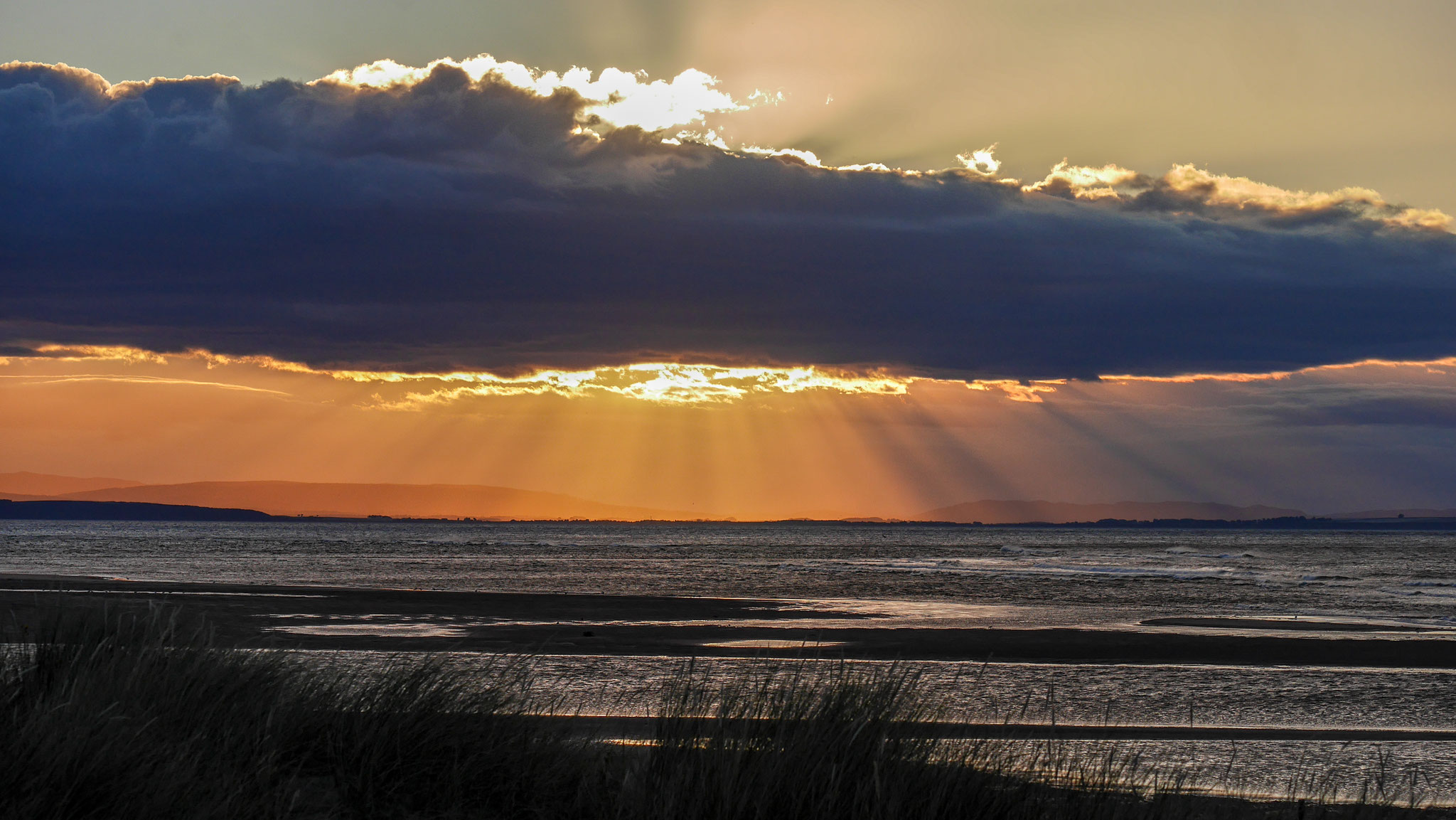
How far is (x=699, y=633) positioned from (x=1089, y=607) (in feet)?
48.8

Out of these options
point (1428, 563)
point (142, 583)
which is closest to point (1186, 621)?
point (142, 583)

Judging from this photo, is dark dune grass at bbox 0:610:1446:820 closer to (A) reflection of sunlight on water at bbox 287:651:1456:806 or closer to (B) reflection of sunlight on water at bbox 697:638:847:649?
(A) reflection of sunlight on water at bbox 287:651:1456:806

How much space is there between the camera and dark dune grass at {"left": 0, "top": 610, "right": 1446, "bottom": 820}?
5.99 m

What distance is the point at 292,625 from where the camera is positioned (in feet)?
77.6

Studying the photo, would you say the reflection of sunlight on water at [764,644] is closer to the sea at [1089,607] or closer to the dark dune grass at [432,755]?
the sea at [1089,607]

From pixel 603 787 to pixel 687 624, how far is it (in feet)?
63.3

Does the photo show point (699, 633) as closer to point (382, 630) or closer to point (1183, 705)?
point (382, 630)

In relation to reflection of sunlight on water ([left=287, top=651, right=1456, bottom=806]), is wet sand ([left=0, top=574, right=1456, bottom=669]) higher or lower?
lower

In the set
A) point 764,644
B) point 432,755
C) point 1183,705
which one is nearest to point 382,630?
point 764,644

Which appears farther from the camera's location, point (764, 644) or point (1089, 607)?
point (1089, 607)

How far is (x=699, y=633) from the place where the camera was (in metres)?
24.1

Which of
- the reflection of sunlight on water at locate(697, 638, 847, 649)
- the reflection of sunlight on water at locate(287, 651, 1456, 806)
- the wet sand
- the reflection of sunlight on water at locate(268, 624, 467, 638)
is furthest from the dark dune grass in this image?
the reflection of sunlight on water at locate(268, 624, 467, 638)

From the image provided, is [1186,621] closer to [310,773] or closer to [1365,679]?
[1365,679]

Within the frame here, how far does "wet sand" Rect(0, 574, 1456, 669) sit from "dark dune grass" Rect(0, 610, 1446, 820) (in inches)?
335
